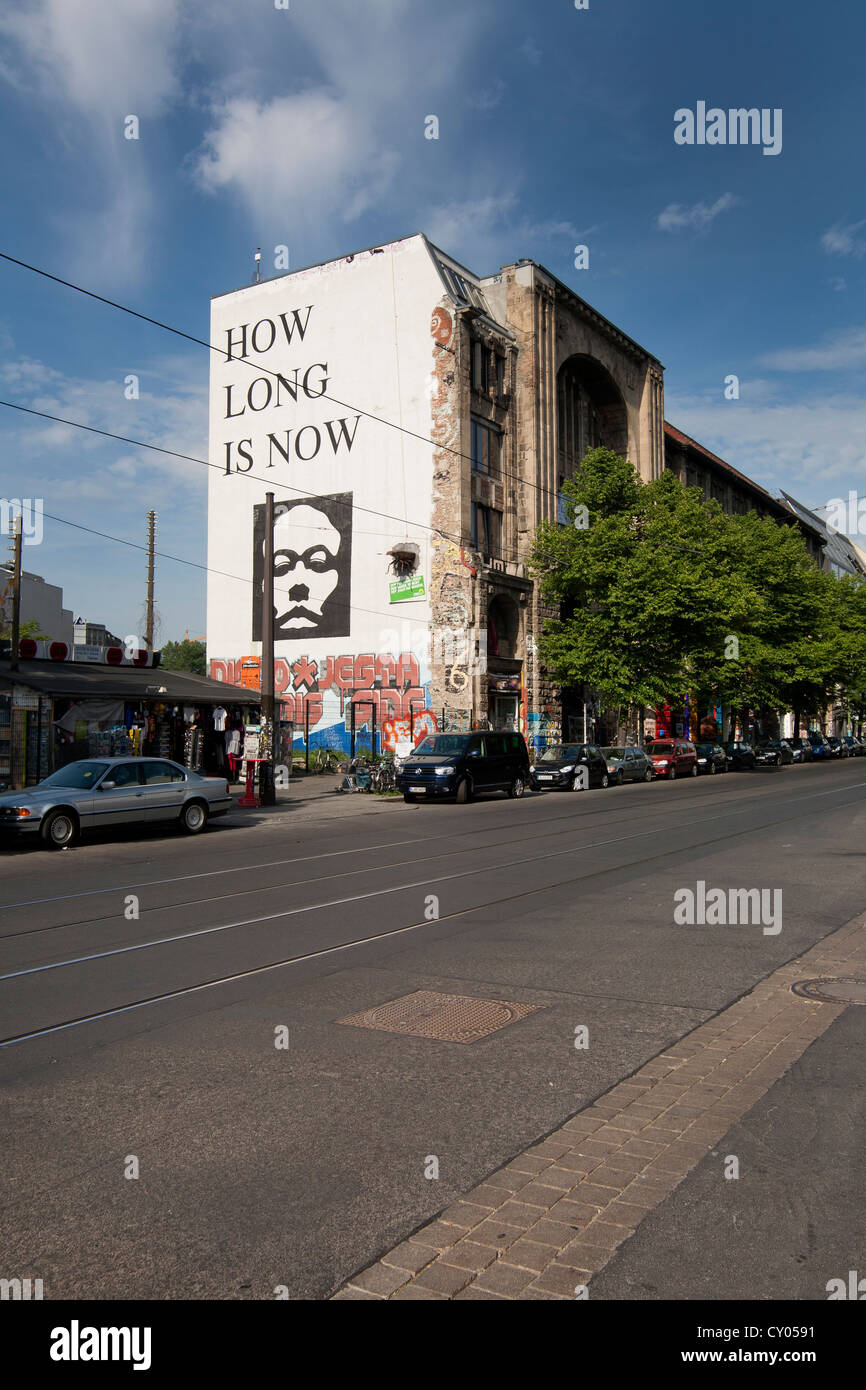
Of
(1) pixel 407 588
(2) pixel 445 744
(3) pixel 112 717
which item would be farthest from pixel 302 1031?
(1) pixel 407 588

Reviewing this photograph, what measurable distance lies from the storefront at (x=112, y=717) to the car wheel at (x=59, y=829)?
6.92m

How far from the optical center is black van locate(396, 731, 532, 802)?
25.9 m

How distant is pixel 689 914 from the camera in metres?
9.40

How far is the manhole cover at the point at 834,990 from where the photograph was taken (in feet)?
20.9

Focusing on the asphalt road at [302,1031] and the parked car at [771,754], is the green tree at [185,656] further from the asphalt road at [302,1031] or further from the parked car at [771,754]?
the asphalt road at [302,1031]

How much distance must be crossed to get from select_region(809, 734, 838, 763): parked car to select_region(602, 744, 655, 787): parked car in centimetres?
3164

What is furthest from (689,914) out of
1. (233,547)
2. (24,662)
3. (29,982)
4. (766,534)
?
(766,534)

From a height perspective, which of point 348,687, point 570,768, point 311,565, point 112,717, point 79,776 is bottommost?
point 570,768

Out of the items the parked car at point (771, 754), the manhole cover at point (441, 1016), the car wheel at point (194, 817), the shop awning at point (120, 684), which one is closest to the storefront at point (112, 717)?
the shop awning at point (120, 684)

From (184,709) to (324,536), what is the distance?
15.4m

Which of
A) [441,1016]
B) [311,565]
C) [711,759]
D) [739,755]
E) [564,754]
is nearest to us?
[441,1016]

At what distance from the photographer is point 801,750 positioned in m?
62.2

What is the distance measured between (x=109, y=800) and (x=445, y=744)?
38.3ft

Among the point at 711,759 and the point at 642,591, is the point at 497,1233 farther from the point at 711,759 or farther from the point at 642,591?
the point at 711,759
